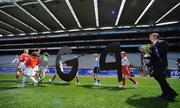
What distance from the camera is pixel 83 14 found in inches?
1367

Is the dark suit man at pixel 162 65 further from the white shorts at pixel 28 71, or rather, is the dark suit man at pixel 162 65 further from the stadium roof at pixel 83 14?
the stadium roof at pixel 83 14

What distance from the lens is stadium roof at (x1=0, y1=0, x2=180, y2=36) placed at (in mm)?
29819

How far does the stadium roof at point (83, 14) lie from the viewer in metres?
29.8

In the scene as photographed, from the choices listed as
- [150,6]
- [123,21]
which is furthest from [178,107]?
[123,21]

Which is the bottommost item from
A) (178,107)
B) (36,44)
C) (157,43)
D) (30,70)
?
(178,107)

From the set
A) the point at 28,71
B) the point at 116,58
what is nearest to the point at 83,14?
the point at 28,71

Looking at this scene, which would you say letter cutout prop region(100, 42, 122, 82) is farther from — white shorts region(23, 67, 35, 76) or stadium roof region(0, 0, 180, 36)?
stadium roof region(0, 0, 180, 36)

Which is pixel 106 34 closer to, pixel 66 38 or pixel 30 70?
pixel 66 38

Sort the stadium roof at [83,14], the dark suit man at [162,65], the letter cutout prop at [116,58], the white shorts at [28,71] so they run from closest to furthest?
the dark suit man at [162,65] → the letter cutout prop at [116,58] → the white shorts at [28,71] → the stadium roof at [83,14]

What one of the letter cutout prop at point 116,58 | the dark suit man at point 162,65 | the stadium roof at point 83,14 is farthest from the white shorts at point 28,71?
the stadium roof at point 83,14

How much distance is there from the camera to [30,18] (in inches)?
1481

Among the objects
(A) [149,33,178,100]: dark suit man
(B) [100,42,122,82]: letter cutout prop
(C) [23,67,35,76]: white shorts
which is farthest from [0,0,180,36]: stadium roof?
(A) [149,33,178,100]: dark suit man

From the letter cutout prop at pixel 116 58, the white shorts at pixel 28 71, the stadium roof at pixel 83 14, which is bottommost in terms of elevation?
the white shorts at pixel 28 71

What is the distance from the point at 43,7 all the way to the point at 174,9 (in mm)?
19112
